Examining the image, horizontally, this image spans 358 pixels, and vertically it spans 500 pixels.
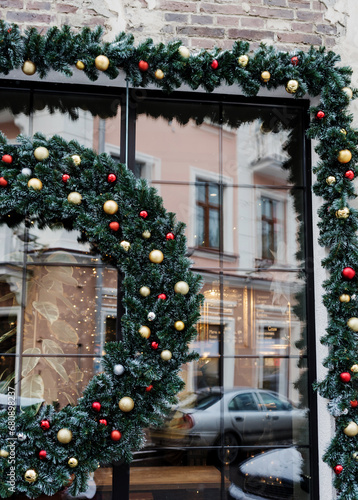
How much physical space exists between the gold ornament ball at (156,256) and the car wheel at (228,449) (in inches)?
42.1

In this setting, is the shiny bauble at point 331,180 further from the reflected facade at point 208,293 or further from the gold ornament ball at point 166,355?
the gold ornament ball at point 166,355

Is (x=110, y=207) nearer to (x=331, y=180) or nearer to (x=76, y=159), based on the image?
(x=76, y=159)

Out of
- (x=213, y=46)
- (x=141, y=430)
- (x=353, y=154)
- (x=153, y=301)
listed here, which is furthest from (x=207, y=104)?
(x=141, y=430)

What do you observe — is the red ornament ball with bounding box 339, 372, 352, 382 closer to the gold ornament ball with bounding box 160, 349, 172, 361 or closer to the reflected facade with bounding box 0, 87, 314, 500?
the reflected facade with bounding box 0, 87, 314, 500

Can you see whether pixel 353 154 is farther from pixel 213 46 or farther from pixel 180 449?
pixel 180 449

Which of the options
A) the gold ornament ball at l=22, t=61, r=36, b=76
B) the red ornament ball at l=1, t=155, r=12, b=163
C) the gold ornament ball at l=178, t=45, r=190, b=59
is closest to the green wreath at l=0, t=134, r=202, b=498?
the red ornament ball at l=1, t=155, r=12, b=163

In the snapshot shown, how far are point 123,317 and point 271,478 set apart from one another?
125cm

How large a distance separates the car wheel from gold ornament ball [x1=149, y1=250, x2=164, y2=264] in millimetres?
1068

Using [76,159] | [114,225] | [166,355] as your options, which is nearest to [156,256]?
[114,225]

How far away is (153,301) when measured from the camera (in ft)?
8.91

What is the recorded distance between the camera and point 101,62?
2.80 m

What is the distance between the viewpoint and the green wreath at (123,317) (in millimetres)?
2578

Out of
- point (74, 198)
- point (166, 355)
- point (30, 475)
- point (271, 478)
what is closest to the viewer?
point (30, 475)

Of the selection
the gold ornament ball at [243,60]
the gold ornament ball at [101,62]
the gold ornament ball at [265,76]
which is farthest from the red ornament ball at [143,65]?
the gold ornament ball at [265,76]
